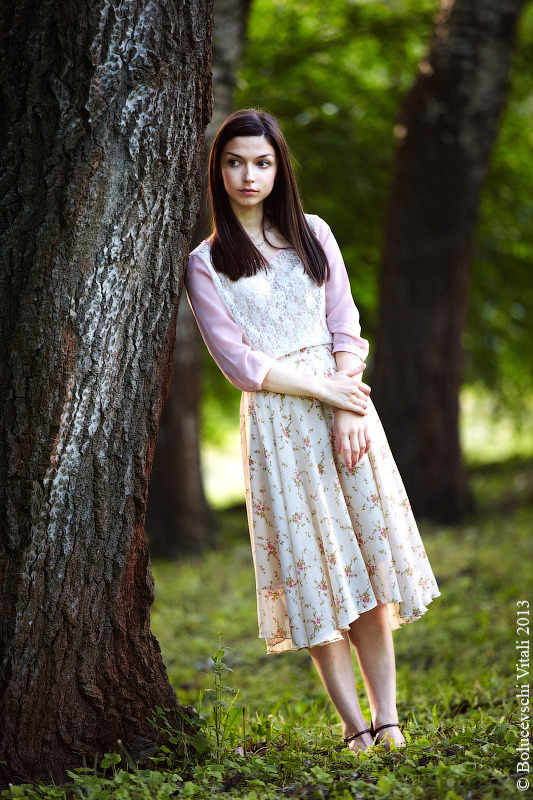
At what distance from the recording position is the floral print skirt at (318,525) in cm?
257

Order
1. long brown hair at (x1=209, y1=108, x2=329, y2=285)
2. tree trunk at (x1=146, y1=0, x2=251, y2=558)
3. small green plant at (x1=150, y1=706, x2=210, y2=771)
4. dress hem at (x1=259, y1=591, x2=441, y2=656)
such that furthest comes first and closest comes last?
tree trunk at (x1=146, y1=0, x2=251, y2=558), long brown hair at (x1=209, y1=108, x2=329, y2=285), dress hem at (x1=259, y1=591, x2=441, y2=656), small green plant at (x1=150, y1=706, x2=210, y2=771)

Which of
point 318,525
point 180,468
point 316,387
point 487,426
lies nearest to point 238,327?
point 316,387

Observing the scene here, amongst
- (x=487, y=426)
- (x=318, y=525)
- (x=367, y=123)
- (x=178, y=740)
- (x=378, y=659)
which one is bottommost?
(x=487, y=426)

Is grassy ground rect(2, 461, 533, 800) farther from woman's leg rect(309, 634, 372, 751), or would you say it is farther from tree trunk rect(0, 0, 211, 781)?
tree trunk rect(0, 0, 211, 781)

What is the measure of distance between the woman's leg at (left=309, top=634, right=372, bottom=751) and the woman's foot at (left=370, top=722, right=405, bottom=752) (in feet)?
0.13

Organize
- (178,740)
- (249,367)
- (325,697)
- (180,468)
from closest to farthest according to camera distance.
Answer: (178,740)
(249,367)
(325,697)
(180,468)

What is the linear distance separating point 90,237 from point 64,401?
0.48 m

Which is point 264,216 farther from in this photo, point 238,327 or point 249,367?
point 249,367

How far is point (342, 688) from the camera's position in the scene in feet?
8.73

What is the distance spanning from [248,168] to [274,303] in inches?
17.7

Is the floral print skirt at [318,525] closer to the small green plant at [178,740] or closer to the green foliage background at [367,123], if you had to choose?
the small green plant at [178,740]

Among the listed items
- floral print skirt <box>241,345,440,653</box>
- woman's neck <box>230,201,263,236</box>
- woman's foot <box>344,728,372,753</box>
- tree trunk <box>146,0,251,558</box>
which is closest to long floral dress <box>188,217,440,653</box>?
floral print skirt <box>241,345,440,653</box>

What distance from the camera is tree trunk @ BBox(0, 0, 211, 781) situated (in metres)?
2.24

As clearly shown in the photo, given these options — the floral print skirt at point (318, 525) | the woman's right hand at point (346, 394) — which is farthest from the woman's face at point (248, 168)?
the woman's right hand at point (346, 394)
